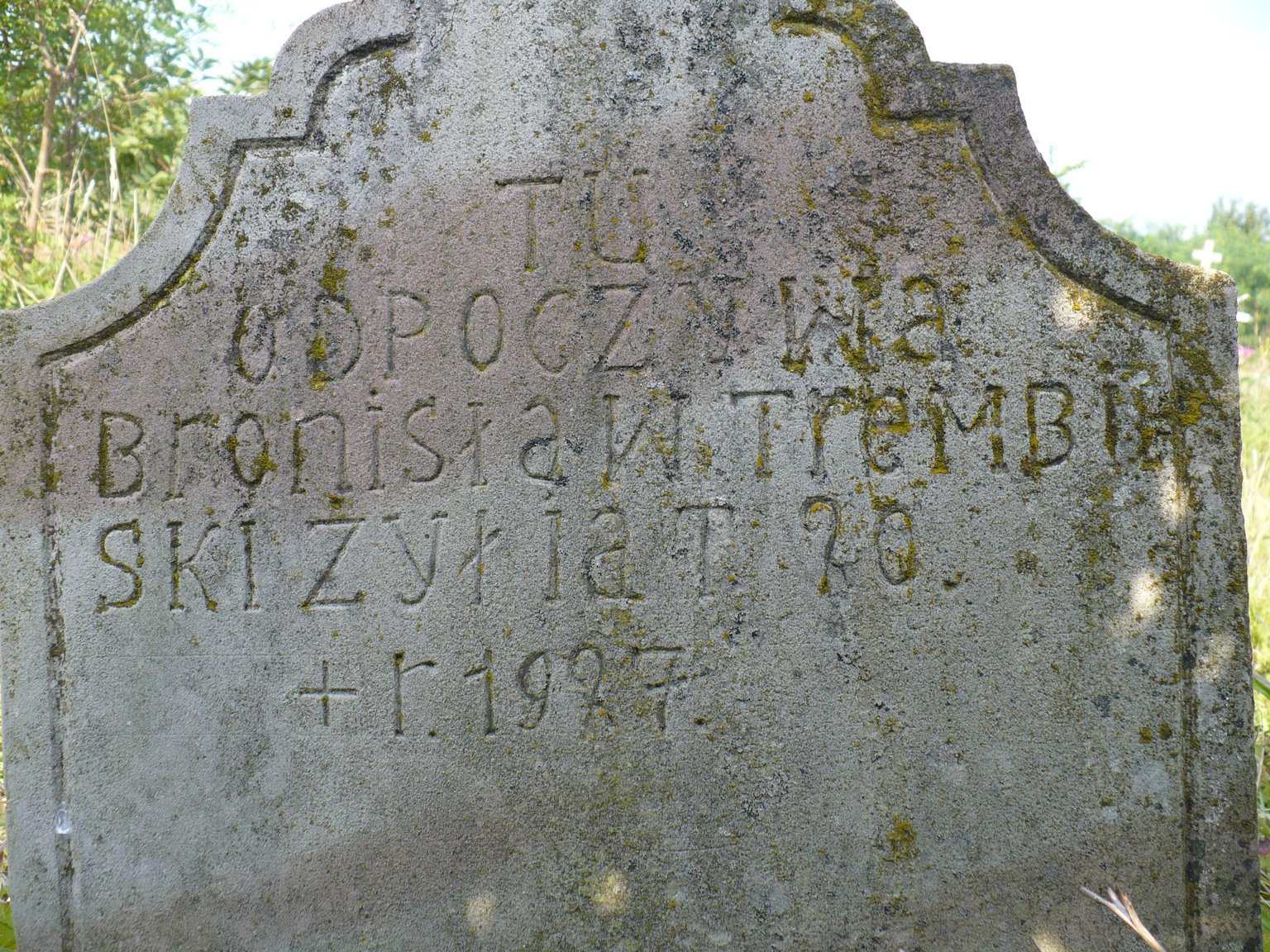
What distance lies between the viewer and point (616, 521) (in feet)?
6.85

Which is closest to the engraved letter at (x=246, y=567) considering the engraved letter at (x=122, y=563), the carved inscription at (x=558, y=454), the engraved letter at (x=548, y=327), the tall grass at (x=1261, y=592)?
the carved inscription at (x=558, y=454)

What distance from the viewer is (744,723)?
82.0 inches

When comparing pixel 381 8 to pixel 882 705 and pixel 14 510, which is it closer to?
pixel 14 510

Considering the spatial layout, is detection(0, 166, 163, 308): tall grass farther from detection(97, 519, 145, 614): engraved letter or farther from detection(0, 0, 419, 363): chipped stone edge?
detection(97, 519, 145, 614): engraved letter

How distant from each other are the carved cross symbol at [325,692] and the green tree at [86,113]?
9.43 ft

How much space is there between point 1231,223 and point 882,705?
812 inches

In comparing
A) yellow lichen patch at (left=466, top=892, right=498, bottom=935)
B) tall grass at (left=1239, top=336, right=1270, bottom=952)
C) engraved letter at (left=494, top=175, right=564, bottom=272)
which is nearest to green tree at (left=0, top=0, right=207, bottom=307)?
engraved letter at (left=494, top=175, right=564, bottom=272)

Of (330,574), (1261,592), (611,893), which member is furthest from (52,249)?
(1261,592)

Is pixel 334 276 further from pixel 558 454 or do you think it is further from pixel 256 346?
pixel 558 454

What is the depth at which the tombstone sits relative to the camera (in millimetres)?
2043

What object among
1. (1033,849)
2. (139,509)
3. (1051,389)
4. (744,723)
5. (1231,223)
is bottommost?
(1033,849)

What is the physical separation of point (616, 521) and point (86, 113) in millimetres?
4672

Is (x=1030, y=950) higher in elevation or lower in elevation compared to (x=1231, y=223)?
lower

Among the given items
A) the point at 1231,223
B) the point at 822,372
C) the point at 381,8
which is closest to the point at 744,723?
the point at 822,372
